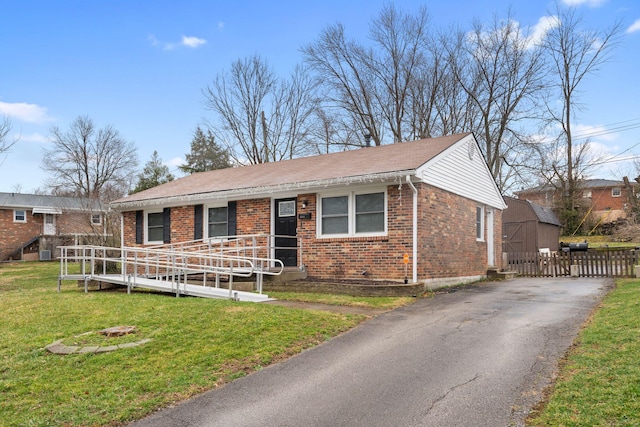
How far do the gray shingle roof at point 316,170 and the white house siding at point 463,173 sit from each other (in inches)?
10.5

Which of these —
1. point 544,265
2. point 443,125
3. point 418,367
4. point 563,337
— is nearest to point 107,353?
point 418,367

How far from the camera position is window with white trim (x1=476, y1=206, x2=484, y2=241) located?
1712 centimetres

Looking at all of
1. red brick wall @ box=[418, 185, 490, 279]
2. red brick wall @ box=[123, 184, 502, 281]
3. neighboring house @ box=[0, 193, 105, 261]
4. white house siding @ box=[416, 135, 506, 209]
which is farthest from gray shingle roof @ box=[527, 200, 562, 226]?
neighboring house @ box=[0, 193, 105, 261]

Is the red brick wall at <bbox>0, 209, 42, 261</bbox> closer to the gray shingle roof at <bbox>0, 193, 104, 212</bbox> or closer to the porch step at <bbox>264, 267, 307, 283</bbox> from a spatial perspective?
the gray shingle roof at <bbox>0, 193, 104, 212</bbox>

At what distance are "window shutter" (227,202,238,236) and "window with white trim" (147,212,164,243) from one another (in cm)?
347

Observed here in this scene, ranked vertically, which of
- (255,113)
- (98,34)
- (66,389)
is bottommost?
(66,389)

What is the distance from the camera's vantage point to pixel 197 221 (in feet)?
54.8

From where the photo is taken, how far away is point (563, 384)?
194 inches

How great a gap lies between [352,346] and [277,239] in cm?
831

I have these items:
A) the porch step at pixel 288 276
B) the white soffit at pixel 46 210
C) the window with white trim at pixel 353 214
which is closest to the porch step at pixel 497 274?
the window with white trim at pixel 353 214

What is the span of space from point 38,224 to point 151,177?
8.82 meters

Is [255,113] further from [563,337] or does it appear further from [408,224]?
[563,337]

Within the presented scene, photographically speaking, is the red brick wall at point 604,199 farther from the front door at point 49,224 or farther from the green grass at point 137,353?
the green grass at point 137,353

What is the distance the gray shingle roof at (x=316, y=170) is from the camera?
43.2 ft
